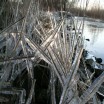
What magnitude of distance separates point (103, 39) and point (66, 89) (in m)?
13.3

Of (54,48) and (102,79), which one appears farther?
(54,48)

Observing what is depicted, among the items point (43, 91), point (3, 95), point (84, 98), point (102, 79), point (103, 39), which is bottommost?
point (103, 39)

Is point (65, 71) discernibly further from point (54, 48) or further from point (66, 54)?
point (54, 48)

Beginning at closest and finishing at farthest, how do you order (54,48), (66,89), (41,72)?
(66,89), (54,48), (41,72)

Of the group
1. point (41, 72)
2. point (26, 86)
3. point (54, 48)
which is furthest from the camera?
point (41, 72)

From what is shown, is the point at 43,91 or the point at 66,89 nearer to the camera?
the point at 66,89

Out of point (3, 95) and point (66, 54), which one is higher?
point (66, 54)

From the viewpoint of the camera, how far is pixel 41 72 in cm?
362

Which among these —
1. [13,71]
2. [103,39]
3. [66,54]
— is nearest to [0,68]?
[13,71]

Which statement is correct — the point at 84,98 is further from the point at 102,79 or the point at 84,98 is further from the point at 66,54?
the point at 66,54

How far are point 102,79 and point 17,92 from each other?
41.8 inches

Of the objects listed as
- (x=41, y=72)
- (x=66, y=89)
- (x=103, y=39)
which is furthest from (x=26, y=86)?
(x=103, y=39)

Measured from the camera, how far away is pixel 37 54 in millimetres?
2539

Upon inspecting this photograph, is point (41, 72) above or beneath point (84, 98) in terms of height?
beneath
